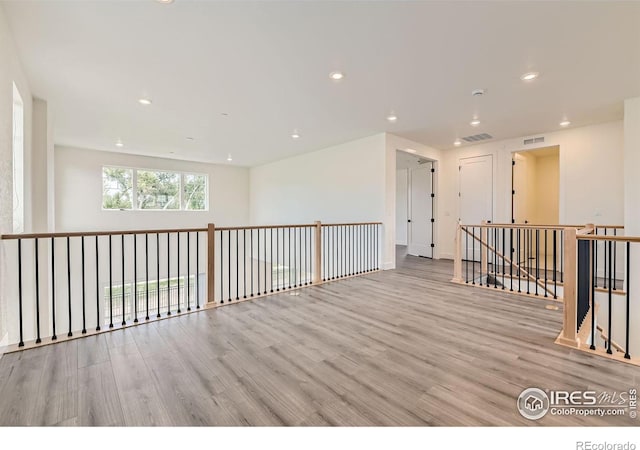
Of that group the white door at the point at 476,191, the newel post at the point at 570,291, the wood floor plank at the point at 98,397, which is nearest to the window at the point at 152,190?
the wood floor plank at the point at 98,397

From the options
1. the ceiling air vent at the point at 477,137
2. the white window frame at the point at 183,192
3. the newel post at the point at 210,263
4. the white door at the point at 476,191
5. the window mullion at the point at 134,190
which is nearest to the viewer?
the newel post at the point at 210,263

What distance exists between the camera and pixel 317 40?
277 cm

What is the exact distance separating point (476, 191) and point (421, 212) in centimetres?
153

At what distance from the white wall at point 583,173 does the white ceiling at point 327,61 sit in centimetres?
39

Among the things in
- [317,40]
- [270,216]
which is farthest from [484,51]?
[270,216]

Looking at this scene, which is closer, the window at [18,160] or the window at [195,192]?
the window at [18,160]

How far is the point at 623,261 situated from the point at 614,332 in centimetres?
135

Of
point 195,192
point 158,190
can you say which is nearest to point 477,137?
point 195,192

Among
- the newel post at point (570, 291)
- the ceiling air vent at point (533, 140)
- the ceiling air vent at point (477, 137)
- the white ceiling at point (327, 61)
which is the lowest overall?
the newel post at point (570, 291)

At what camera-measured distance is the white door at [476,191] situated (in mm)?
6633

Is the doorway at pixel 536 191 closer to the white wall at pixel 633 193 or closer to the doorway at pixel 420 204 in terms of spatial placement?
the doorway at pixel 420 204

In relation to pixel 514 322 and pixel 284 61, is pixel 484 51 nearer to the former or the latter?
pixel 284 61

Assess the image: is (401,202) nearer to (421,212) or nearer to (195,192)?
(421,212)

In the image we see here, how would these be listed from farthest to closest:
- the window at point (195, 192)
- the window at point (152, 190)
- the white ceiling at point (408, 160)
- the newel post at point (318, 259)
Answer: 1. the window at point (195, 192)
2. the window at point (152, 190)
3. the white ceiling at point (408, 160)
4. the newel post at point (318, 259)
